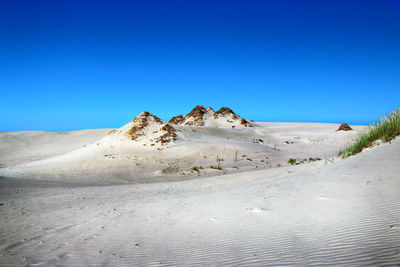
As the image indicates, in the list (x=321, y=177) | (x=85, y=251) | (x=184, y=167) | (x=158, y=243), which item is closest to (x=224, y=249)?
(x=158, y=243)

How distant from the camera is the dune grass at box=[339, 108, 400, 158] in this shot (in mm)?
9000

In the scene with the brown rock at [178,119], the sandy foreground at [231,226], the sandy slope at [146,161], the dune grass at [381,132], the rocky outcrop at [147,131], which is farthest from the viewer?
the brown rock at [178,119]

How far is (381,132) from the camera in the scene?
9.59m

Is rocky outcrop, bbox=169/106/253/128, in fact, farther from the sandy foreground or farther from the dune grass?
the sandy foreground

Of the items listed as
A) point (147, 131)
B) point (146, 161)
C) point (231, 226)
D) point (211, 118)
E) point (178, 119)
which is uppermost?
point (178, 119)

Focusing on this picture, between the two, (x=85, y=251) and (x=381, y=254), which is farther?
(x=85, y=251)

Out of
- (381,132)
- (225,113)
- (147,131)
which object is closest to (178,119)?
(225,113)

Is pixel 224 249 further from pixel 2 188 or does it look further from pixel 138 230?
pixel 2 188

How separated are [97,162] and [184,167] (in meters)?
6.05

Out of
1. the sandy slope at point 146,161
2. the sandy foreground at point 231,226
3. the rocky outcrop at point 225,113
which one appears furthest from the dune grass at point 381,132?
the rocky outcrop at point 225,113

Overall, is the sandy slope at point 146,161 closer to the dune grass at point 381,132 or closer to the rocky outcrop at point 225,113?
the dune grass at point 381,132

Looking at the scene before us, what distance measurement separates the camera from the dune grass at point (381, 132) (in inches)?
354

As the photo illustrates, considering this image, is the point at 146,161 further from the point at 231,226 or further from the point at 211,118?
the point at 211,118

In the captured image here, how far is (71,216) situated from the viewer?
Result: 6.50 m
